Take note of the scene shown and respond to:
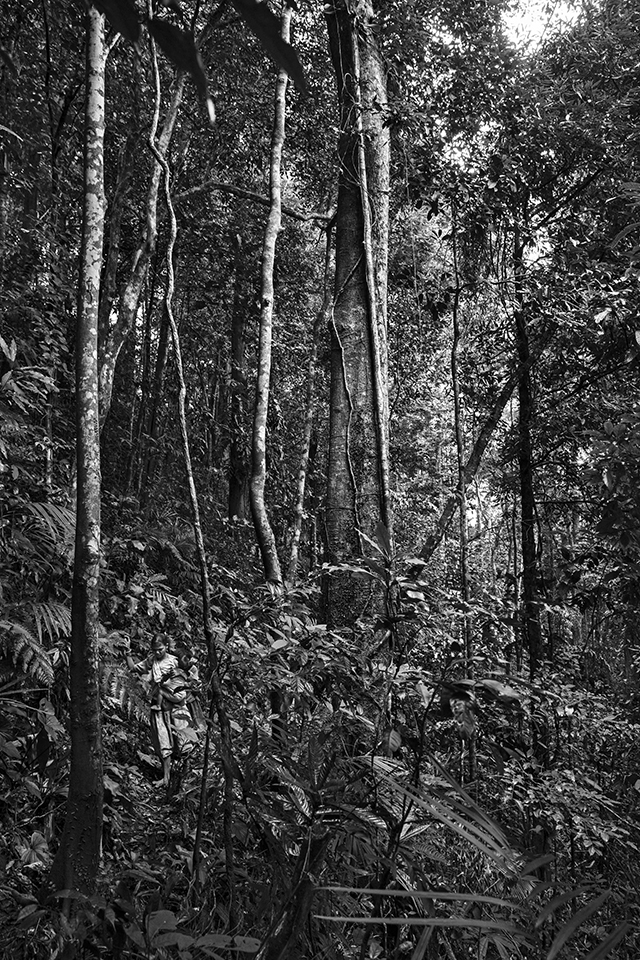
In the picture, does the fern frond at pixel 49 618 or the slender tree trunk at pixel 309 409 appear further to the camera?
the slender tree trunk at pixel 309 409

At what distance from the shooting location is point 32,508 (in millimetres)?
3164

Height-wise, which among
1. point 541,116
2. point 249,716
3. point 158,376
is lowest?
point 249,716

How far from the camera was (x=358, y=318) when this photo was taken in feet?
13.8

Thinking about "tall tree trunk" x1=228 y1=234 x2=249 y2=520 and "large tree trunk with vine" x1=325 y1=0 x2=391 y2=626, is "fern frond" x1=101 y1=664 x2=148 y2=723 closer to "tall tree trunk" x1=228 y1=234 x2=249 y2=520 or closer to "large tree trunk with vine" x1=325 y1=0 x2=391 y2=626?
"large tree trunk with vine" x1=325 y1=0 x2=391 y2=626

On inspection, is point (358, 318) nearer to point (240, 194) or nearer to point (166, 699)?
point (166, 699)

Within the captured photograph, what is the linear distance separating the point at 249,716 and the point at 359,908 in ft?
3.21

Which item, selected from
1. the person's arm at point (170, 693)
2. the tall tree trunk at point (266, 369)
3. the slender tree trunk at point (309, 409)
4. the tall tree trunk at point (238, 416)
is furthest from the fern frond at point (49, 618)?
the tall tree trunk at point (238, 416)

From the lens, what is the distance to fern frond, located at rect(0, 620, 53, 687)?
273cm

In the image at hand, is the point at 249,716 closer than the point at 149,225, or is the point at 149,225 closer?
the point at 249,716

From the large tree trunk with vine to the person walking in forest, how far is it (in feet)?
3.03

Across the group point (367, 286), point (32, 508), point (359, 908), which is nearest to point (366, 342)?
point (367, 286)

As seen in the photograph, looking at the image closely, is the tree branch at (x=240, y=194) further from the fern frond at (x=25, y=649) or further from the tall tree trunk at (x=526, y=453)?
the fern frond at (x=25, y=649)

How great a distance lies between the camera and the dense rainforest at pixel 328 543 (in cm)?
191

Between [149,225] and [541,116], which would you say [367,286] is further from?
[541,116]
